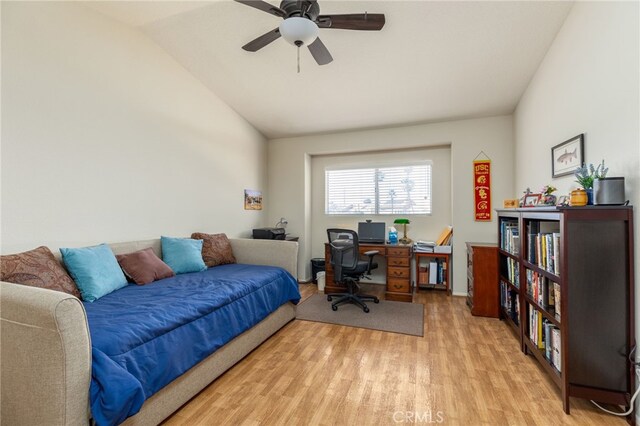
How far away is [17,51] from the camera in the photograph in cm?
181

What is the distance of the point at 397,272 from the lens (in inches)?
143

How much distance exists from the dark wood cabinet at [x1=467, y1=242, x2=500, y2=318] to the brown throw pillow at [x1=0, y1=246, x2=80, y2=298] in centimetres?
352

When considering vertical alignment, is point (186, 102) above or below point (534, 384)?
above

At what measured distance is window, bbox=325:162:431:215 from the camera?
421cm

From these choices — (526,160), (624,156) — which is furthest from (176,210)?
(526,160)

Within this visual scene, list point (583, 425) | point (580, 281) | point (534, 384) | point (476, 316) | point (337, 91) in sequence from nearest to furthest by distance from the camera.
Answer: point (583, 425), point (580, 281), point (534, 384), point (476, 316), point (337, 91)

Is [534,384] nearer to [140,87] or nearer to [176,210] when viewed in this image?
[176,210]

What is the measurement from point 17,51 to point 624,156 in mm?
3830

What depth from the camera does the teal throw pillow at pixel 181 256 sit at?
2.67 metres

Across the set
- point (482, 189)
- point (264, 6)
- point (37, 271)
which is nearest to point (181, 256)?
point (37, 271)

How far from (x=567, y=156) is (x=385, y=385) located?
2.25 meters

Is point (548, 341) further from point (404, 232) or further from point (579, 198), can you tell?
point (404, 232)

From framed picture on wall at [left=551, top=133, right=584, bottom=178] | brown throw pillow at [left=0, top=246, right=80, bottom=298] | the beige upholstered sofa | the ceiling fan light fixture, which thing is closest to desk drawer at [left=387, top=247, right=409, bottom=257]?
framed picture on wall at [left=551, top=133, right=584, bottom=178]

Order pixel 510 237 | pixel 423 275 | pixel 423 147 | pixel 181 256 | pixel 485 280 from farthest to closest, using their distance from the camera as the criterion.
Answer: pixel 423 147 → pixel 423 275 → pixel 485 280 → pixel 181 256 → pixel 510 237
